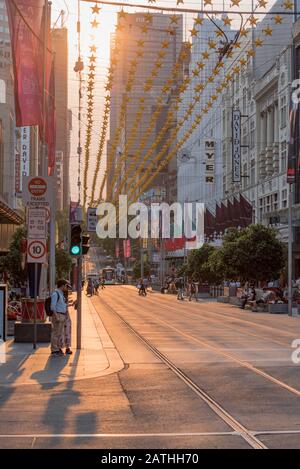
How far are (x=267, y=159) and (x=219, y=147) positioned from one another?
17057 millimetres

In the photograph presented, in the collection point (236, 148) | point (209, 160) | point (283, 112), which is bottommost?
point (209, 160)

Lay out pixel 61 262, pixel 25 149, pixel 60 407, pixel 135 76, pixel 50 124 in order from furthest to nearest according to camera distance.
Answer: pixel 25 149 → pixel 61 262 → pixel 135 76 → pixel 50 124 → pixel 60 407

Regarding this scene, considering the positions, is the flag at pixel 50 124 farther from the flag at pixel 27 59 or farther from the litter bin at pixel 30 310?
the litter bin at pixel 30 310

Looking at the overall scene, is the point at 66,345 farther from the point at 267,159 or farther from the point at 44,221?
the point at 267,159

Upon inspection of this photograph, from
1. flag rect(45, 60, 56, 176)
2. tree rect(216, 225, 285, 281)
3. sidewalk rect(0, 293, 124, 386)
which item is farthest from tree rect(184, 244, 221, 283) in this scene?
sidewalk rect(0, 293, 124, 386)

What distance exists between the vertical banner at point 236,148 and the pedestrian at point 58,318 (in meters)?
56.6

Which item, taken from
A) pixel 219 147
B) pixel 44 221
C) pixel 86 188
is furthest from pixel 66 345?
pixel 219 147

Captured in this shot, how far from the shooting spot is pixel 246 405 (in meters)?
11.5

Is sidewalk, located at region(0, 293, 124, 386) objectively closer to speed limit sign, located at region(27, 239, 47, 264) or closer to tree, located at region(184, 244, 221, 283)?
speed limit sign, located at region(27, 239, 47, 264)

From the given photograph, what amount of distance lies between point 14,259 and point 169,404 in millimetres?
44047

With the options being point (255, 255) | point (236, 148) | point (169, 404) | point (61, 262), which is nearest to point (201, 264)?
point (236, 148)

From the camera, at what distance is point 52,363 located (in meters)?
17.3

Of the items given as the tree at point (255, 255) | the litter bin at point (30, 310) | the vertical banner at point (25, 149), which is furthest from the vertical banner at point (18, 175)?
the litter bin at point (30, 310)

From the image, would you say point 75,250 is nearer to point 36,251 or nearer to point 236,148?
point 36,251
